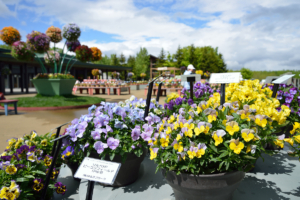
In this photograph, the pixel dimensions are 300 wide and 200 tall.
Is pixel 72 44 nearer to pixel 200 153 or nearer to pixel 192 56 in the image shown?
pixel 200 153

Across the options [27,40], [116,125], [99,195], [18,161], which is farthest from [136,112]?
[27,40]

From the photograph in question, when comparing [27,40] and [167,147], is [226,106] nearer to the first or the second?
[167,147]

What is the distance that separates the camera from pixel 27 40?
31.4 ft

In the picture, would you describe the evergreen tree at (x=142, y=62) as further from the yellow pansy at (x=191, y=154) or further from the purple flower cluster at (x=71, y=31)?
the yellow pansy at (x=191, y=154)

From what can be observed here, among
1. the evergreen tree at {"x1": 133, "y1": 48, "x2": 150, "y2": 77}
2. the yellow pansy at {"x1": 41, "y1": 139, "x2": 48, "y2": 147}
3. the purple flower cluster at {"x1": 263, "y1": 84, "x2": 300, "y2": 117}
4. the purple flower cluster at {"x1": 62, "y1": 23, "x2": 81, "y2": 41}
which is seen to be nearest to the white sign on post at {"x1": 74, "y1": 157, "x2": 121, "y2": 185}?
the yellow pansy at {"x1": 41, "y1": 139, "x2": 48, "y2": 147}

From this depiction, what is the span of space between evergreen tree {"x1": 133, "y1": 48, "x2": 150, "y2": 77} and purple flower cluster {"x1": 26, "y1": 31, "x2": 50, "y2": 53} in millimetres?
36951

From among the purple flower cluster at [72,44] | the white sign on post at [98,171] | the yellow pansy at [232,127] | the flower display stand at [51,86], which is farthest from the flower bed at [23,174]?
the purple flower cluster at [72,44]

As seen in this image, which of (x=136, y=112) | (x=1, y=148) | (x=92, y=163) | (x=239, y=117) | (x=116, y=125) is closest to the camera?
(x=92, y=163)

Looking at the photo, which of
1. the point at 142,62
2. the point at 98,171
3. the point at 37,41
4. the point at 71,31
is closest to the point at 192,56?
the point at 142,62

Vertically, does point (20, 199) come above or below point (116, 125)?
below

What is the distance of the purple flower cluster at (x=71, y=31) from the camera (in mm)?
10422

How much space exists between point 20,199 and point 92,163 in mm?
1078

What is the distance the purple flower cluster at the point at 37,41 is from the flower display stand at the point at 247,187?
8980 mm

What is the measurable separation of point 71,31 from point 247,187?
1060 cm
